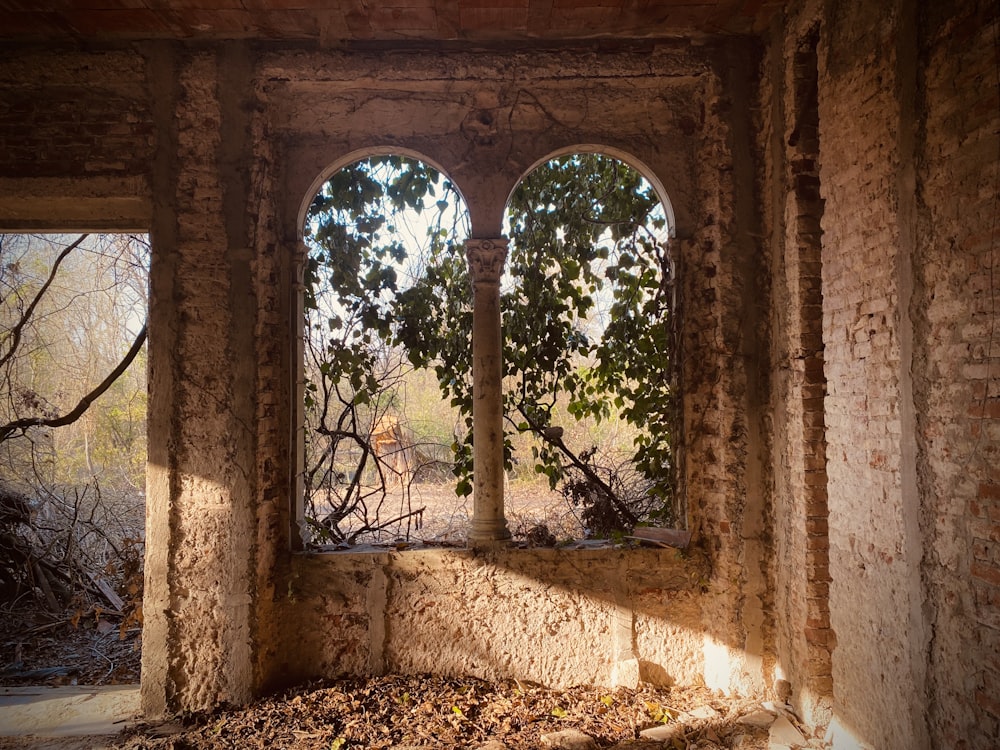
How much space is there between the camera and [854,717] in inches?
115

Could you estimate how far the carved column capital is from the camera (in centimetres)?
391

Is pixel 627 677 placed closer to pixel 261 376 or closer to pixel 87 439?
pixel 261 376

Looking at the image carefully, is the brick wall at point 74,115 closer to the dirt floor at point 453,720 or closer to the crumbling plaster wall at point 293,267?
the crumbling plaster wall at point 293,267

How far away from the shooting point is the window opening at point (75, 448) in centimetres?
468

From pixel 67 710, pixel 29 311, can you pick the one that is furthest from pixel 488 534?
pixel 29 311

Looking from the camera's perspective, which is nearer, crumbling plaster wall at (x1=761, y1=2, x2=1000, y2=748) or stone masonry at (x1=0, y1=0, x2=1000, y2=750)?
crumbling plaster wall at (x1=761, y1=2, x2=1000, y2=748)

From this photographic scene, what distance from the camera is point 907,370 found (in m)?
2.47

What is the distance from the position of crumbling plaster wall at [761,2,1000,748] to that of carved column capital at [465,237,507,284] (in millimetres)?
1627

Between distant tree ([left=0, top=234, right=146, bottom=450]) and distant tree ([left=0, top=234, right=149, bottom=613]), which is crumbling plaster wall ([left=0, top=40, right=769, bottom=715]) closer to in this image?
distant tree ([left=0, top=234, right=149, bottom=613])

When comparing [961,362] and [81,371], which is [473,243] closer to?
[961,362]

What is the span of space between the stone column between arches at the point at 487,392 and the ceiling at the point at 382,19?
120 cm

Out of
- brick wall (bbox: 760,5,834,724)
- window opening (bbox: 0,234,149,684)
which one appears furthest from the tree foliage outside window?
window opening (bbox: 0,234,149,684)

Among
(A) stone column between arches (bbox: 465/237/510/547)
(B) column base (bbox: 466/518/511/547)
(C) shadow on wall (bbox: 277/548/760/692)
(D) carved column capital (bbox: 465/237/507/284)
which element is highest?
(D) carved column capital (bbox: 465/237/507/284)

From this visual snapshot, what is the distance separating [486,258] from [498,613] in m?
2.11
